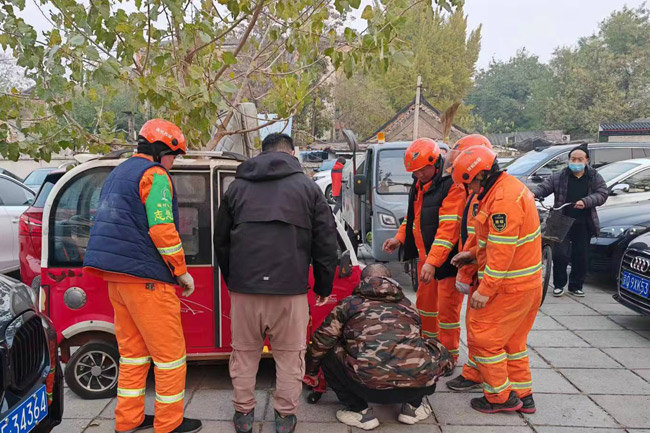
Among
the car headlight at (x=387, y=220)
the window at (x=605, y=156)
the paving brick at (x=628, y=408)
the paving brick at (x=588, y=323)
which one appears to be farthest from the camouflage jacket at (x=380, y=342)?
the window at (x=605, y=156)

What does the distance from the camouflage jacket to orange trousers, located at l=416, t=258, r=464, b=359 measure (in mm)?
780

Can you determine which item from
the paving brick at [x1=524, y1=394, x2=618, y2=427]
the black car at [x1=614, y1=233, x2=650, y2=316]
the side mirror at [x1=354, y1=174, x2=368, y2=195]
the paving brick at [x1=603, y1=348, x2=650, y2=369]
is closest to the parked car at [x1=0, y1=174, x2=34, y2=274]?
the side mirror at [x1=354, y1=174, x2=368, y2=195]

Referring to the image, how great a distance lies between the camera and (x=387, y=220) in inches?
307

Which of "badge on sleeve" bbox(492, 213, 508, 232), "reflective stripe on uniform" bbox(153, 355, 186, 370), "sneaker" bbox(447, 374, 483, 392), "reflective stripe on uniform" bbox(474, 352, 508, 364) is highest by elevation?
"badge on sleeve" bbox(492, 213, 508, 232)

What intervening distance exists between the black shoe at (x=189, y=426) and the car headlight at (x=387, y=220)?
4552 millimetres

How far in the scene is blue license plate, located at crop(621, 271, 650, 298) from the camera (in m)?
5.46

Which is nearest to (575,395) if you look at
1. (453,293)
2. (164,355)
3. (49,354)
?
(453,293)

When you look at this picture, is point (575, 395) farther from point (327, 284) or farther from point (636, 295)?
point (327, 284)

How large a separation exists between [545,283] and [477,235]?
3.05 metres

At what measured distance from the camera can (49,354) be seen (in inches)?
120

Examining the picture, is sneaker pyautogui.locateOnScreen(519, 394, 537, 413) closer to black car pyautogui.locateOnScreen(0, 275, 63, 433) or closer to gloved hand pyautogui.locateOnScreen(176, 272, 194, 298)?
gloved hand pyautogui.locateOnScreen(176, 272, 194, 298)

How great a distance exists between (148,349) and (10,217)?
538 cm

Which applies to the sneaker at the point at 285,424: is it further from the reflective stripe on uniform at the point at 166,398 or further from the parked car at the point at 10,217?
the parked car at the point at 10,217

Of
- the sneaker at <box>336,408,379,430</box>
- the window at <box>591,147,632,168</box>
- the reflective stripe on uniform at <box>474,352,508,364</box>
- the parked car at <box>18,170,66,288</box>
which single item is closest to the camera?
the sneaker at <box>336,408,379,430</box>
